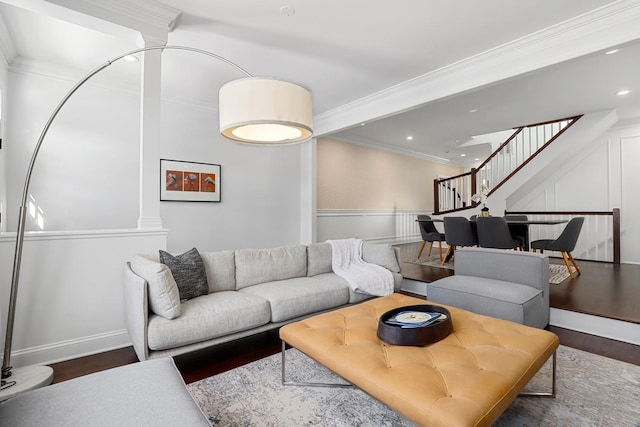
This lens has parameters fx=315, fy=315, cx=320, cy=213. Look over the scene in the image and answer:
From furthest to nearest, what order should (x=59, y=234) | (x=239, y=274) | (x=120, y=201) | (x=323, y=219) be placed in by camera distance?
(x=323, y=219) < (x=120, y=201) < (x=239, y=274) < (x=59, y=234)

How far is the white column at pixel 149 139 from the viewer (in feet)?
8.75

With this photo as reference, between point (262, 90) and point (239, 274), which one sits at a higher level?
point (262, 90)

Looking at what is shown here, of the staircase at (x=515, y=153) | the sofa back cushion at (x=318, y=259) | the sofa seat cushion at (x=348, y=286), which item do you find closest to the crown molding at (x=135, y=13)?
the sofa back cushion at (x=318, y=259)

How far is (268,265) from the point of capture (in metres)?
2.99

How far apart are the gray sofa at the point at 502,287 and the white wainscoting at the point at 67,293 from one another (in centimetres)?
269

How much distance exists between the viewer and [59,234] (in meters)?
2.31

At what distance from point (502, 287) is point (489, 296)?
0.59 feet

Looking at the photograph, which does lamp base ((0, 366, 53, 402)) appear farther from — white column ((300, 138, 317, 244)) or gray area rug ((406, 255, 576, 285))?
gray area rug ((406, 255, 576, 285))

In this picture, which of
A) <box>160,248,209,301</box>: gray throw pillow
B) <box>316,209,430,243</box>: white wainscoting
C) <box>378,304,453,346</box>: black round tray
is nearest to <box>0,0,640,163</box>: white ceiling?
<box>160,248,209,301</box>: gray throw pillow

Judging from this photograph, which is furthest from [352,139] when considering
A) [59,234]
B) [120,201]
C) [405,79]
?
[59,234]

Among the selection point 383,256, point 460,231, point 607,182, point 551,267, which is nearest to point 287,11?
point 383,256

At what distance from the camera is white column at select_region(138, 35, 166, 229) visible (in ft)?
8.75

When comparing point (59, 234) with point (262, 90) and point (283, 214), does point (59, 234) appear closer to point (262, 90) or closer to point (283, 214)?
point (262, 90)

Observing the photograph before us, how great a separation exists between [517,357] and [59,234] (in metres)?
2.99
